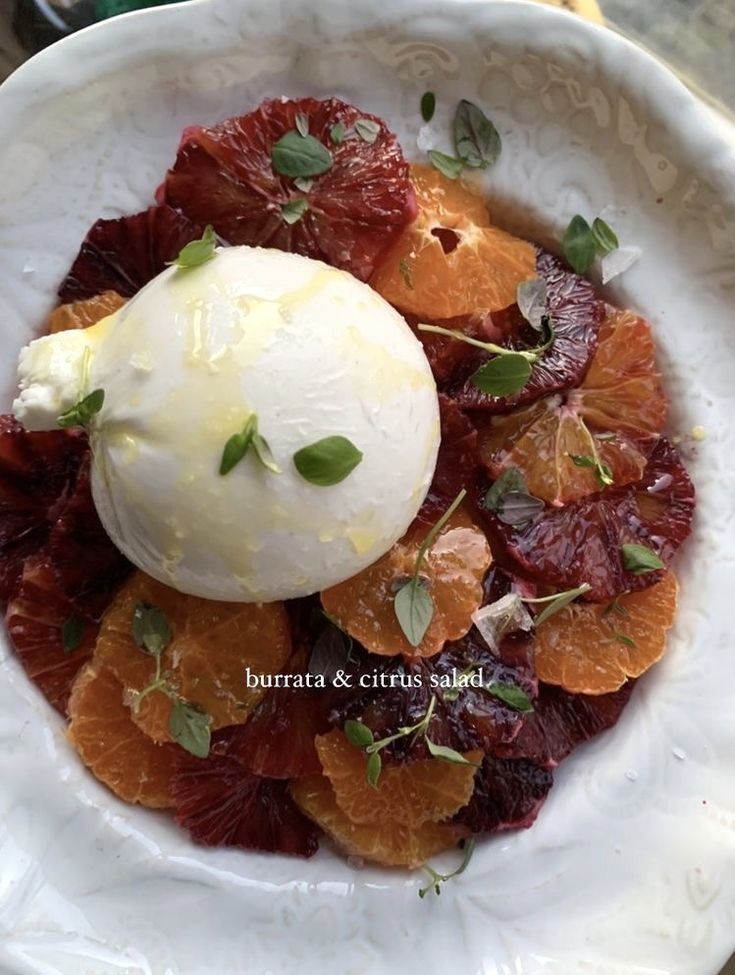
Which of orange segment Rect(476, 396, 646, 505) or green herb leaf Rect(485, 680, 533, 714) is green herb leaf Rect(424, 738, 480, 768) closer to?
green herb leaf Rect(485, 680, 533, 714)

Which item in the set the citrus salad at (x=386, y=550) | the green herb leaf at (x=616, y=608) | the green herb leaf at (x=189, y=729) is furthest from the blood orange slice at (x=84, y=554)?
the green herb leaf at (x=616, y=608)

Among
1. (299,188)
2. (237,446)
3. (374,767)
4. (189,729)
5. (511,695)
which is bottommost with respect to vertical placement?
(189,729)

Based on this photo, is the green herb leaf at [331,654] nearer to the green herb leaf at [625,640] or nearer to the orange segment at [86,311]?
the green herb leaf at [625,640]

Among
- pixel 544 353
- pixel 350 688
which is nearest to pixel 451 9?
pixel 544 353

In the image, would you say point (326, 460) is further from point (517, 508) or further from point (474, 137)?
point (474, 137)

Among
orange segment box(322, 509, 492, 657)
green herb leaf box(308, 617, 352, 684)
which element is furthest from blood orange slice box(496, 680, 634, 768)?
green herb leaf box(308, 617, 352, 684)

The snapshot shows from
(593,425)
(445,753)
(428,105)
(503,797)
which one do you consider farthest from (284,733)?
(428,105)
